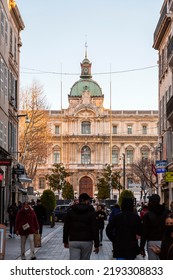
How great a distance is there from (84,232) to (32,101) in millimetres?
53849

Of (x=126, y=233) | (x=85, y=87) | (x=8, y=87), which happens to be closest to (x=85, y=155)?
(x=85, y=87)

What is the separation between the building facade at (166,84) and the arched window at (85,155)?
72.5 meters

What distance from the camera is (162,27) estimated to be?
1929 inches

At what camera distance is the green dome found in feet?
424

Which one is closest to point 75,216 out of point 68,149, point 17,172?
point 17,172

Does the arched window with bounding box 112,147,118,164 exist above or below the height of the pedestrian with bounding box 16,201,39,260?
above

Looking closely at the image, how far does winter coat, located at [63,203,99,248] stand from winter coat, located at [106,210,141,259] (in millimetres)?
270

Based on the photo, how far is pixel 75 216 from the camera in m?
11.8

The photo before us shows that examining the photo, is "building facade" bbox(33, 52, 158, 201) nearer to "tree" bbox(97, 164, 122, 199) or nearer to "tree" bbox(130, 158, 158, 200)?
"tree" bbox(97, 164, 122, 199)

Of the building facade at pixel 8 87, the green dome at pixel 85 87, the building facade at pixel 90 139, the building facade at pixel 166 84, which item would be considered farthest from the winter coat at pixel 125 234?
the green dome at pixel 85 87

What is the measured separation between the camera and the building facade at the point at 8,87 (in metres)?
39.3

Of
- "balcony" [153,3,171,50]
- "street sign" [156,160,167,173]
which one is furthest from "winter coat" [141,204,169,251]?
"balcony" [153,3,171,50]

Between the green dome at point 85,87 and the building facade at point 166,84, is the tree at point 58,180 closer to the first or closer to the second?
the green dome at point 85,87
